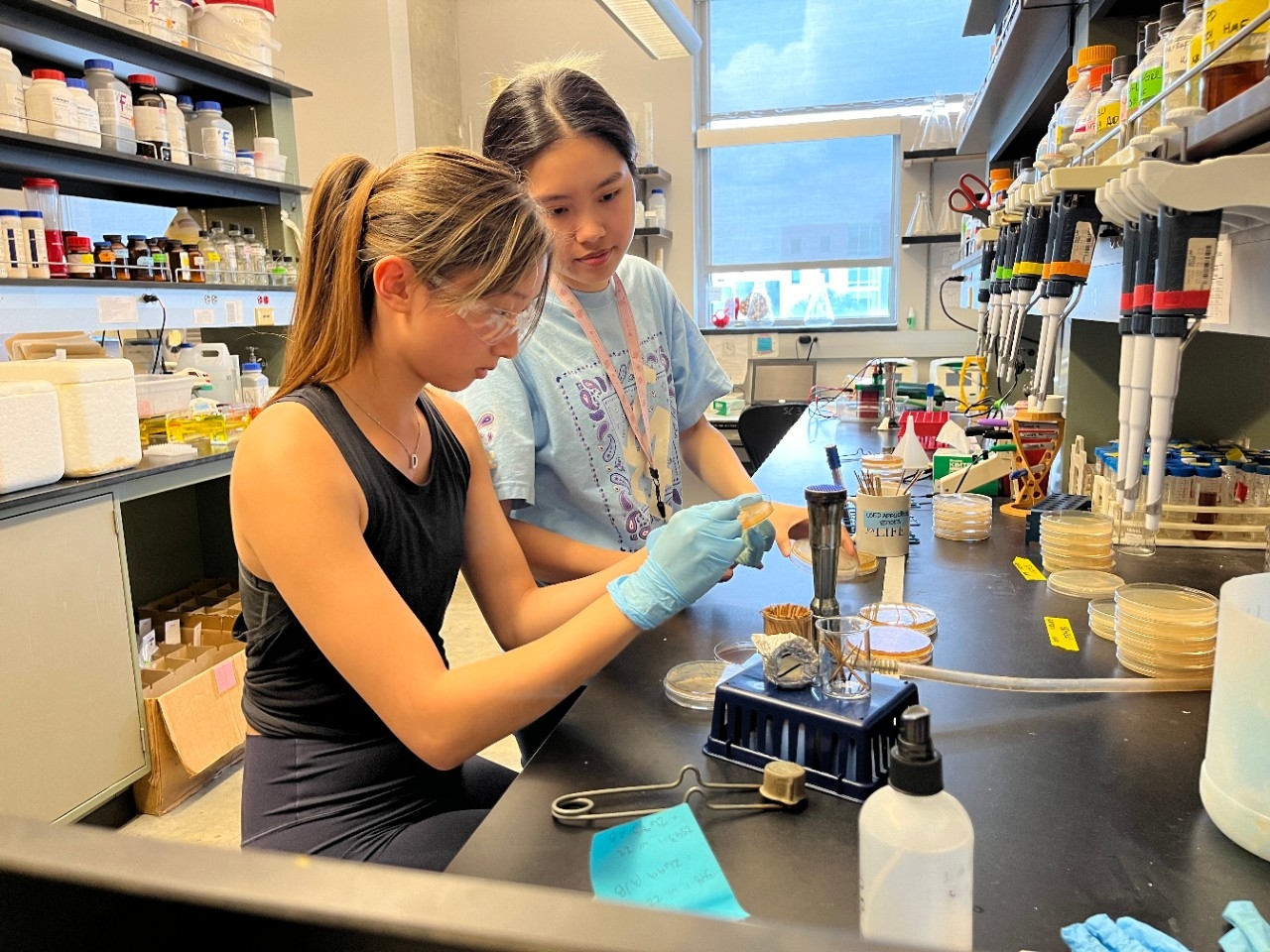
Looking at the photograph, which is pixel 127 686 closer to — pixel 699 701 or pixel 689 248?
pixel 699 701

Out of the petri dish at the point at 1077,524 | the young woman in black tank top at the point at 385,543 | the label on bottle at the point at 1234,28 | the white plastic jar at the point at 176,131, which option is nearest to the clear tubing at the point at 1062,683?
the young woman in black tank top at the point at 385,543

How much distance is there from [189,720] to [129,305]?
1257mm

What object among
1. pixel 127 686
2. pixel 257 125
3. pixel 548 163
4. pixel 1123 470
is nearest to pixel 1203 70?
pixel 1123 470

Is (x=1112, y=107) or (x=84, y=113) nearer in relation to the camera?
(x=1112, y=107)

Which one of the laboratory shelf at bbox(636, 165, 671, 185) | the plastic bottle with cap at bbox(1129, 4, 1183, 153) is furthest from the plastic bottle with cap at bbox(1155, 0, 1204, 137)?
the laboratory shelf at bbox(636, 165, 671, 185)

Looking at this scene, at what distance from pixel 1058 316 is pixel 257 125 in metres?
3.00

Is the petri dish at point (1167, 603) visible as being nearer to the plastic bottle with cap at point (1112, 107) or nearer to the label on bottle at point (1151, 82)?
the label on bottle at point (1151, 82)

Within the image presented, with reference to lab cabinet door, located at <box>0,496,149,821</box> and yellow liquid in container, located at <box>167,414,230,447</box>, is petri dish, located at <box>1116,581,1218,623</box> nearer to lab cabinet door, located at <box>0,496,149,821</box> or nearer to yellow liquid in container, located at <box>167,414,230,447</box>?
lab cabinet door, located at <box>0,496,149,821</box>

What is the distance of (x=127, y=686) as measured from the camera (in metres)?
2.31

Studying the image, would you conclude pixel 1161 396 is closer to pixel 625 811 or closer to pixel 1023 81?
pixel 625 811

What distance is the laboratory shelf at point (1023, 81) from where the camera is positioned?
2.42 metres

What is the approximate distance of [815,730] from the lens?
2.92 feet

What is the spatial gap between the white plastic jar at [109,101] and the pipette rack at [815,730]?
105 inches

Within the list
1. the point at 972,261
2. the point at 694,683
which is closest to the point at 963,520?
the point at 694,683
